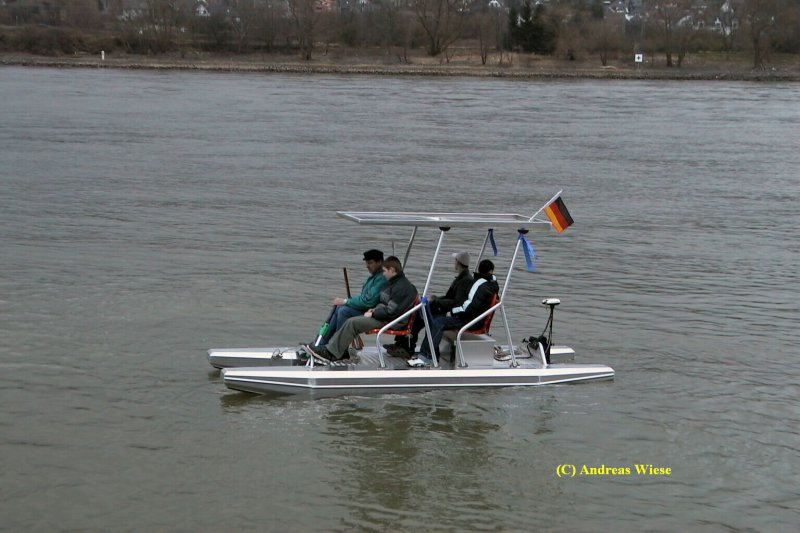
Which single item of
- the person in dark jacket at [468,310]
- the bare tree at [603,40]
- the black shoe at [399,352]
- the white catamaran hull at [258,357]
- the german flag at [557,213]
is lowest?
the white catamaran hull at [258,357]

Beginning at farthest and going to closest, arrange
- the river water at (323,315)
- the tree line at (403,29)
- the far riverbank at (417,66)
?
the tree line at (403,29)
the far riverbank at (417,66)
the river water at (323,315)

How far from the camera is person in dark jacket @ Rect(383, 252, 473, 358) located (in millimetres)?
12703

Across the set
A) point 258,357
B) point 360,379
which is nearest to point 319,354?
point 360,379

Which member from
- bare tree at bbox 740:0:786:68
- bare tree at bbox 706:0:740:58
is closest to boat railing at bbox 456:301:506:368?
bare tree at bbox 740:0:786:68

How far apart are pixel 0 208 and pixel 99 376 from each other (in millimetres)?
13535

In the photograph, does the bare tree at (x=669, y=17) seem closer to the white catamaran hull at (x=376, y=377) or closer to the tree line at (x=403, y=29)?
the tree line at (x=403, y=29)

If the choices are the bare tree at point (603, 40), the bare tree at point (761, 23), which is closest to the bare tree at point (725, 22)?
the bare tree at point (761, 23)

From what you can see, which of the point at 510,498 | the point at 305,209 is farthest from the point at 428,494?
the point at 305,209

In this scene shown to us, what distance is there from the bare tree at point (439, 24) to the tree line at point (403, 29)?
0.10 m

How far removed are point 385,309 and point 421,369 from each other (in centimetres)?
89

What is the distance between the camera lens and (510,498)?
10.6 metres

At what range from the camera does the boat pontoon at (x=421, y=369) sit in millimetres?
12289

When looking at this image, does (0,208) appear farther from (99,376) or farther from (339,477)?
(339,477)

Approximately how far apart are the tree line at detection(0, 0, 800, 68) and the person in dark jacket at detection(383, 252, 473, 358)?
78824 millimetres
